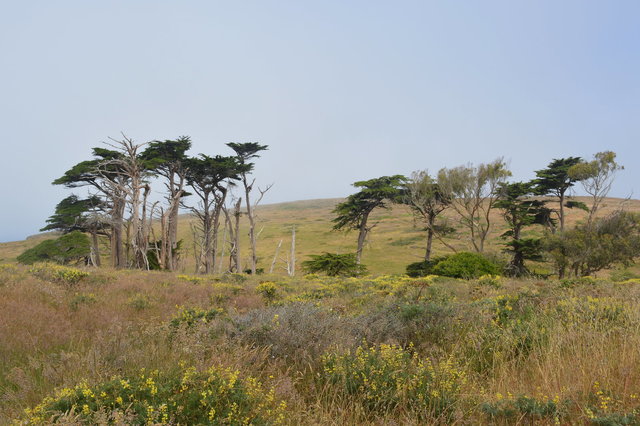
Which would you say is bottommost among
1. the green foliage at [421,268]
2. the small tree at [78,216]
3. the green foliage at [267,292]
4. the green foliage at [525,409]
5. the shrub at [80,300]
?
the green foliage at [421,268]

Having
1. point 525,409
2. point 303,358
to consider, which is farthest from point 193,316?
point 525,409

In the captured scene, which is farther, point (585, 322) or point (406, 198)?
point (406, 198)

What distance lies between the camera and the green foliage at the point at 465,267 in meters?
18.3

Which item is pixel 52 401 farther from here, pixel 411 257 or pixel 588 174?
pixel 411 257

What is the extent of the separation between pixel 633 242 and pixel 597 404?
988 inches

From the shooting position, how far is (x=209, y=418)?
2.53 metres

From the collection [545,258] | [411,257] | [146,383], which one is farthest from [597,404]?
[411,257]

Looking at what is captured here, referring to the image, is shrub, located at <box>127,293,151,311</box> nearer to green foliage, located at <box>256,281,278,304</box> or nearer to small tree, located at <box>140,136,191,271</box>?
green foliage, located at <box>256,281,278,304</box>

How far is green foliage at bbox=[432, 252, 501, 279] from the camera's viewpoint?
1834cm

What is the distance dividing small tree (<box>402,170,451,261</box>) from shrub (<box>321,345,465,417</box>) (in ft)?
83.7

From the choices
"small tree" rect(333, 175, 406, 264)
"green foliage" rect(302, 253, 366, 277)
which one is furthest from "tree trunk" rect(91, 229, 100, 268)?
"small tree" rect(333, 175, 406, 264)

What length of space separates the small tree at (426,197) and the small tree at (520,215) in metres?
4.92

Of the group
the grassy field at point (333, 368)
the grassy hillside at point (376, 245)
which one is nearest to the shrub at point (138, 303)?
the grassy field at point (333, 368)

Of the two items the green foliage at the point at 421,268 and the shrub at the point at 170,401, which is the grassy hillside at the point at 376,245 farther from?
the shrub at the point at 170,401
